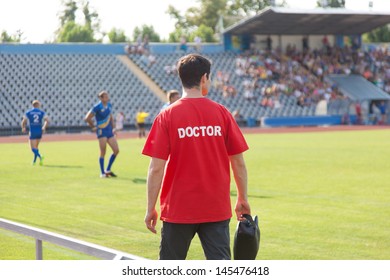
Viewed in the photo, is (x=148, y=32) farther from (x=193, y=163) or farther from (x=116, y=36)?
(x=193, y=163)

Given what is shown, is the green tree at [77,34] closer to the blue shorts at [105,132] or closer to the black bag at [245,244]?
the blue shorts at [105,132]

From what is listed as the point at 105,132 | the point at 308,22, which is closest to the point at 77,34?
the point at 308,22

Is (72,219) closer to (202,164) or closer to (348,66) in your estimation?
(202,164)

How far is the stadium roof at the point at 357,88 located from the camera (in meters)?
59.5

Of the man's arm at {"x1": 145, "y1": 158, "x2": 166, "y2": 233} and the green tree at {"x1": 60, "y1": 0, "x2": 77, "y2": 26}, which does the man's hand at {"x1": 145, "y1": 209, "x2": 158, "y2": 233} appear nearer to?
the man's arm at {"x1": 145, "y1": 158, "x2": 166, "y2": 233}

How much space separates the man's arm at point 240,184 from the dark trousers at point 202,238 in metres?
0.15

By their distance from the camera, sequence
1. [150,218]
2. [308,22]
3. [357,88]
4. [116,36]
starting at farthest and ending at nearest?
[116,36], [357,88], [308,22], [150,218]

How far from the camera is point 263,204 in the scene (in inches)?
→ 561

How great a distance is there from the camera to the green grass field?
400 inches

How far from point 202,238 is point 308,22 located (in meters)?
55.4

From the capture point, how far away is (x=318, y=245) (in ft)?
33.5

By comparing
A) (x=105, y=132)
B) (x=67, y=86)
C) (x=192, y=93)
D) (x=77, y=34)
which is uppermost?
(x=192, y=93)

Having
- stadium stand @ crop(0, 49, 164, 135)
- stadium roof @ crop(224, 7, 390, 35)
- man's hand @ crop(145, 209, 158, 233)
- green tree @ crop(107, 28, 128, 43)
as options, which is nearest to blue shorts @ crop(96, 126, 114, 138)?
man's hand @ crop(145, 209, 158, 233)

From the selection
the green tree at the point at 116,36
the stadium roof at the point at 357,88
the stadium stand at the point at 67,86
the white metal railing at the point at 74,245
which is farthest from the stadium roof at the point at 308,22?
the white metal railing at the point at 74,245
